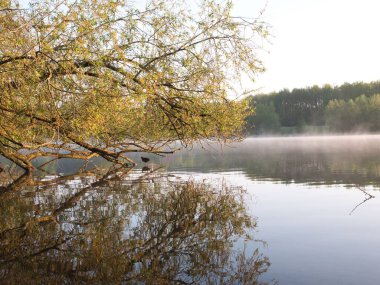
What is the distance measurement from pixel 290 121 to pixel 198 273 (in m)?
183

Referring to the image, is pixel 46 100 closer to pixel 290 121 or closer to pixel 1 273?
pixel 1 273

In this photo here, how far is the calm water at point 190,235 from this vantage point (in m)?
9.07

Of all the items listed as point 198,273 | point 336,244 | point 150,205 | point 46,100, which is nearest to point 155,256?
point 198,273

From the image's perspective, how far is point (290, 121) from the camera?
188 meters

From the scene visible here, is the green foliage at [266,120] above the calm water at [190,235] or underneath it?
above

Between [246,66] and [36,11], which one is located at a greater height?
[36,11]

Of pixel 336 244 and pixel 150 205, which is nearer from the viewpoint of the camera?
pixel 336 244

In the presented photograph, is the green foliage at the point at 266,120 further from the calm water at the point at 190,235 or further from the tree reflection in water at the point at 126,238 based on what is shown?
the tree reflection in water at the point at 126,238

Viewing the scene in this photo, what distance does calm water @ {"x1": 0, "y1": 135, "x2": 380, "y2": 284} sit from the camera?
907cm

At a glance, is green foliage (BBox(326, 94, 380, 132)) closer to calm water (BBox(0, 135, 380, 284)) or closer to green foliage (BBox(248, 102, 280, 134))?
green foliage (BBox(248, 102, 280, 134))

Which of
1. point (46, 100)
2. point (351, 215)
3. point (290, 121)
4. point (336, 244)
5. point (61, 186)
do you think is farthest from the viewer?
point (290, 121)

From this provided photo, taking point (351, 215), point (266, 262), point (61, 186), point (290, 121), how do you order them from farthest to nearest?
point (290, 121) < point (61, 186) < point (351, 215) < point (266, 262)

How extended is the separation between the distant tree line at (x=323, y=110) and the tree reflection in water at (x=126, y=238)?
135448mm

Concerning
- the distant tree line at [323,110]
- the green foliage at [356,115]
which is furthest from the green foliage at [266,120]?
the green foliage at [356,115]
